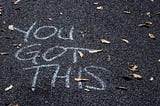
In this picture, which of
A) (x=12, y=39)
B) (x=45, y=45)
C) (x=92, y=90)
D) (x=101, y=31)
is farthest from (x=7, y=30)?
(x=92, y=90)

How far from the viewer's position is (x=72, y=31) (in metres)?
5.63

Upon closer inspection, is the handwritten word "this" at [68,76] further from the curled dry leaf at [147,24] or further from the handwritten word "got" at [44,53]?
the curled dry leaf at [147,24]

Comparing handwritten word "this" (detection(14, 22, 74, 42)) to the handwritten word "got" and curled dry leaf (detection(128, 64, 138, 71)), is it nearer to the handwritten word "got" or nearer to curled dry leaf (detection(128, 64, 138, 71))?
the handwritten word "got"

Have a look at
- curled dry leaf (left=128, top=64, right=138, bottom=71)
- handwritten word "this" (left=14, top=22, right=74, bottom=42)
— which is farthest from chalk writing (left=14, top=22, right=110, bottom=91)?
curled dry leaf (left=128, top=64, right=138, bottom=71)

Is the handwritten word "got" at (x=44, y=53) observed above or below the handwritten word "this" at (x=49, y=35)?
below

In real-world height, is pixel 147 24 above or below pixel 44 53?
above

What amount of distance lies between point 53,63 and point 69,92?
0.63 m

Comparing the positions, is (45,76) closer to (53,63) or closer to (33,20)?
(53,63)

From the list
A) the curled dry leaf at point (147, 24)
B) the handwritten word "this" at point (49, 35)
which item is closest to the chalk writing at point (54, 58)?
the handwritten word "this" at point (49, 35)

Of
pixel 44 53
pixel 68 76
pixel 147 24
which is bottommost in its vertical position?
pixel 68 76

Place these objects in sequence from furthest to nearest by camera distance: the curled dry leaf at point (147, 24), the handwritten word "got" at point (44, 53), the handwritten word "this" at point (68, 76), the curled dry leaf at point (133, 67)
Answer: the curled dry leaf at point (147, 24) → the handwritten word "got" at point (44, 53) → the curled dry leaf at point (133, 67) → the handwritten word "this" at point (68, 76)

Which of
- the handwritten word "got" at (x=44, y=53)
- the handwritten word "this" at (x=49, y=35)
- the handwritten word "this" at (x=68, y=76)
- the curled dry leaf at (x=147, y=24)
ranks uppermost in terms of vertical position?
the curled dry leaf at (x=147, y=24)

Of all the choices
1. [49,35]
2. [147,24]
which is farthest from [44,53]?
[147,24]

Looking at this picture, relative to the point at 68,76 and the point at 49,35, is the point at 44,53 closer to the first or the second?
the point at 49,35
